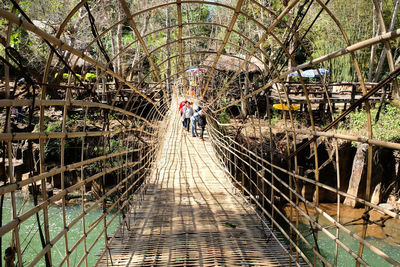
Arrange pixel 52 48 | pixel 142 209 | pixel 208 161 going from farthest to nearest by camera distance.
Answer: pixel 208 161 < pixel 142 209 < pixel 52 48

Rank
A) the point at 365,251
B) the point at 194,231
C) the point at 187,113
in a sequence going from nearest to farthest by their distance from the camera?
the point at 194,231 → the point at 365,251 → the point at 187,113

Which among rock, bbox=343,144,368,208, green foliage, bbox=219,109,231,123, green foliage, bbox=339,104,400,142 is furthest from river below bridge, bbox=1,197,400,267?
green foliage, bbox=219,109,231,123

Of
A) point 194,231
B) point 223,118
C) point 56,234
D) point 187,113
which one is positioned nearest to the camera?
point 194,231

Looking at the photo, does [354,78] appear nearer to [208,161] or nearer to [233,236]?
[208,161]

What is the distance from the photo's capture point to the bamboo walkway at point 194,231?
199cm

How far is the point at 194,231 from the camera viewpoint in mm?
2402

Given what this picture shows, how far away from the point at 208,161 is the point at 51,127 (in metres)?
5.34

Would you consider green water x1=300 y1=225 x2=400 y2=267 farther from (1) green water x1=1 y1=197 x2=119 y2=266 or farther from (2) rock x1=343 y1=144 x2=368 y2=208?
(1) green water x1=1 y1=197 x2=119 y2=266

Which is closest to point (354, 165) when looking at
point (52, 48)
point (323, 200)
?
point (323, 200)

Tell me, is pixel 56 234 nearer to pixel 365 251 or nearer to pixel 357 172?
pixel 365 251

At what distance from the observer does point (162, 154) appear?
18.6 feet

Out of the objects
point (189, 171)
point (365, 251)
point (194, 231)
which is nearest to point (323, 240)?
point (365, 251)

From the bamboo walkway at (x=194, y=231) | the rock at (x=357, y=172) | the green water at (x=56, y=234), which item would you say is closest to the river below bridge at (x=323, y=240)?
the green water at (x=56, y=234)

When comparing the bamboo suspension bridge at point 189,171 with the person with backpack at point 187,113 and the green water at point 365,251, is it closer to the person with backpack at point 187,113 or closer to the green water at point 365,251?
the green water at point 365,251
